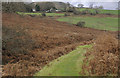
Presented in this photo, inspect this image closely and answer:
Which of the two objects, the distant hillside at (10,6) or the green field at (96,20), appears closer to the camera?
the distant hillside at (10,6)

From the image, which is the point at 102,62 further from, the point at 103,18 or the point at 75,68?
the point at 103,18

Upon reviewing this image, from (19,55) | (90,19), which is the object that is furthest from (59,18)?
(19,55)

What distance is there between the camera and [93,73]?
4.25 meters

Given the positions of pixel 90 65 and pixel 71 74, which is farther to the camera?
pixel 90 65

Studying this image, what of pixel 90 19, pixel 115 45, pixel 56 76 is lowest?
pixel 56 76

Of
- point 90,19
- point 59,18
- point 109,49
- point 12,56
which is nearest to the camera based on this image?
point 109,49

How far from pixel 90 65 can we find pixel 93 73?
49 cm

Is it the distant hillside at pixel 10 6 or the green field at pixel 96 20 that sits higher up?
Answer: the green field at pixel 96 20

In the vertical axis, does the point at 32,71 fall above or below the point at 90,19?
below

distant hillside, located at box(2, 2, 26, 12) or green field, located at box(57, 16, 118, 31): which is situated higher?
green field, located at box(57, 16, 118, 31)

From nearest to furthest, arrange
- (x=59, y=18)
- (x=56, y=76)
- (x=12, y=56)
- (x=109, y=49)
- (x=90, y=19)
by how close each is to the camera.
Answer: (x=56, y=76) → (x=109, y=49) → (x=12, y=56) → (x=59, y=18) → (x=90, y=19)

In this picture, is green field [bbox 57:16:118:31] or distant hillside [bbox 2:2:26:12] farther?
green field [bbox 57:16:118:31]

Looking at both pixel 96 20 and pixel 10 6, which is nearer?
pixel 10 6

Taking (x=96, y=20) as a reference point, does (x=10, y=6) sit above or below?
below
